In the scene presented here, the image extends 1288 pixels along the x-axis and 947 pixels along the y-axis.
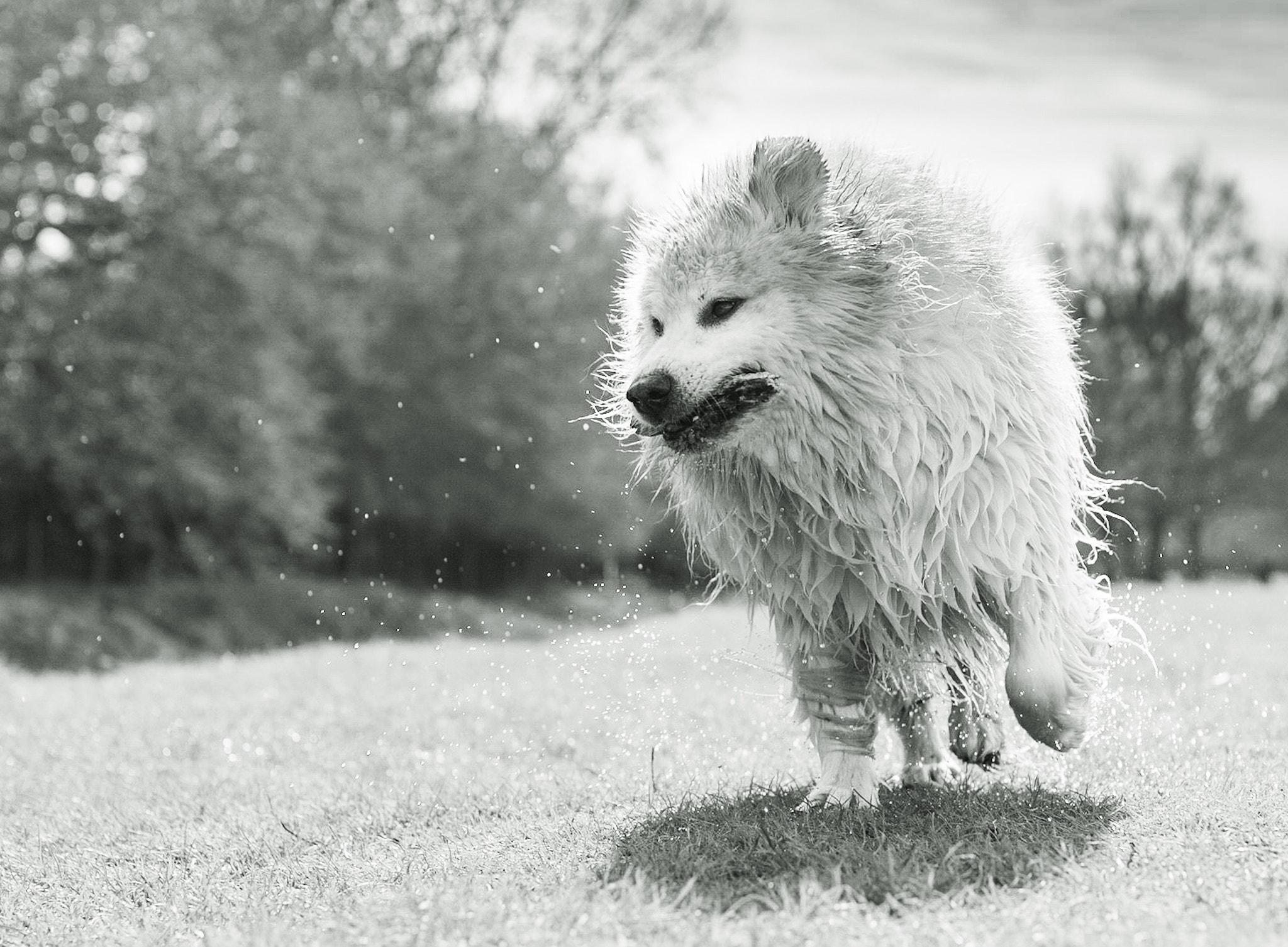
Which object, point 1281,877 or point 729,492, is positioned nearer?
point 1281,877

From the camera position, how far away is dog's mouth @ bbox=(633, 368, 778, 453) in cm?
450

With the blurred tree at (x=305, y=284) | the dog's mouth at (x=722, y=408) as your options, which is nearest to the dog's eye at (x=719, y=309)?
the dog's mouth at (x=722, y=408)

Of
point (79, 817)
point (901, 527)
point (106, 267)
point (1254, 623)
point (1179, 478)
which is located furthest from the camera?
point (1179, 478)

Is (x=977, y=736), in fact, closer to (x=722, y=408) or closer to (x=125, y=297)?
(x=722, y=408)

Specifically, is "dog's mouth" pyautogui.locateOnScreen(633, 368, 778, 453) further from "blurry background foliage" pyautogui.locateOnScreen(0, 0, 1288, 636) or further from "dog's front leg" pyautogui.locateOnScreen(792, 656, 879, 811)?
"blurry background foliage" pyautogui.locateOnScreen(0, 0, 1288, 636)

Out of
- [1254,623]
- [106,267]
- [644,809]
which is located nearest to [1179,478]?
[1254,623]

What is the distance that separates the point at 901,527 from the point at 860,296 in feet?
2.80

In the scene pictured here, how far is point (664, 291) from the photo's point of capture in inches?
190

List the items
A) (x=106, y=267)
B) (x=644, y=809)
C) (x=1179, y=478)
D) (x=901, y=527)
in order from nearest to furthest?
Answer: (x=901, y=527), (x=644, y=809), (x=106, y=267), (x=1179, y=478)

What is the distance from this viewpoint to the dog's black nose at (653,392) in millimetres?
→ 4484

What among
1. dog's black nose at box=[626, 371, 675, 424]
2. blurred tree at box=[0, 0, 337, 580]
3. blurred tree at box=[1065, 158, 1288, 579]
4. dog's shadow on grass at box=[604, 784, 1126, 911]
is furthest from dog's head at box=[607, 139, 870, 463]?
blurred tree at box=[1065, 158, 1288, 579]

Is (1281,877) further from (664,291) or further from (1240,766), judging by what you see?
(664,291)

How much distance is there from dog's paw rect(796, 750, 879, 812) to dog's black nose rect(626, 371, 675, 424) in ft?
5.00

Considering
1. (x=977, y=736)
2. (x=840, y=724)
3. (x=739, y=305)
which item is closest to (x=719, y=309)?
(x=739, y=305)
